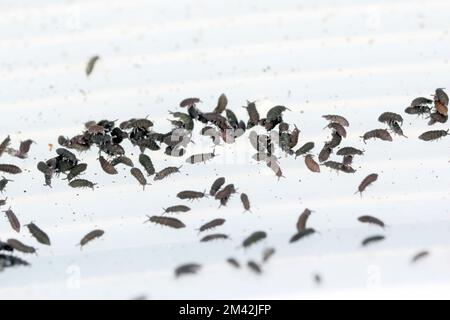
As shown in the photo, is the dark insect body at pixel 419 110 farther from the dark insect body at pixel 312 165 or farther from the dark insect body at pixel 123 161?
the dark insect body at pixel 123 161

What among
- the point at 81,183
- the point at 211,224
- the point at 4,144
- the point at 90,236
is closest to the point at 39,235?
the point at 90,236

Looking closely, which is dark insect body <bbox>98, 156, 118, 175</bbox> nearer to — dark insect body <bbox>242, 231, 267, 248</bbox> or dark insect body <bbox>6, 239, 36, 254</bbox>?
dark insect body <bbox>6, 239, 36, 254</bbox>

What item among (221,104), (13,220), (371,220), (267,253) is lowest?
(267,253)

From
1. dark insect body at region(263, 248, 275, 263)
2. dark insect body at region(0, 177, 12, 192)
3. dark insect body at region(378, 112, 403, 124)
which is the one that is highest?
dark insect body at region(378, 112, 403, 124)

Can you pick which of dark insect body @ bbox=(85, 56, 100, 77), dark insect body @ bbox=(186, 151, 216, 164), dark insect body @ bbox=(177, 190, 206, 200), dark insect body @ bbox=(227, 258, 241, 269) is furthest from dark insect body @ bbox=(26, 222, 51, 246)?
dark insect body @ bbox=(85, 56, 100, 77)

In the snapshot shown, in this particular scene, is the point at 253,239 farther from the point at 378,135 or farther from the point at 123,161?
the point at 378,135
